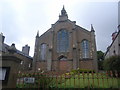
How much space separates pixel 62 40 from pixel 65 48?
246 centimetres

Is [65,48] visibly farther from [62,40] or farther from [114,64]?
[114,64]

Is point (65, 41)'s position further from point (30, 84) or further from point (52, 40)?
point (30, 84)

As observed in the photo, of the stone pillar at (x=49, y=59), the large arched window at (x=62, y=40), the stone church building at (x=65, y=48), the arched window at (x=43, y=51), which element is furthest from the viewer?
the arched window at (x=43, y=51)

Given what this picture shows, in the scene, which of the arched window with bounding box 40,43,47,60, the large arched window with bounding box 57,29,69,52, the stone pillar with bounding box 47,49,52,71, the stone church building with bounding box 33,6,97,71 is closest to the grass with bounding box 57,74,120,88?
the stone church building with bounding box 33,6,97,71

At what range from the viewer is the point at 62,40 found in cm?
3134

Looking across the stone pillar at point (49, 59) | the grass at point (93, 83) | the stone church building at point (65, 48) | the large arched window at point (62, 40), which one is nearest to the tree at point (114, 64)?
the grass at point (93, 83)

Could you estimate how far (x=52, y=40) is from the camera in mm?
31375

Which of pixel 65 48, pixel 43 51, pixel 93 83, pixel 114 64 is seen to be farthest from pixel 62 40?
pixel 93 83

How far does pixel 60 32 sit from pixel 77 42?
18.7ft

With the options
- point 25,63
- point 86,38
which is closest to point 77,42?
point 86,38

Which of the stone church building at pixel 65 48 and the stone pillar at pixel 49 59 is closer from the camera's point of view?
the stone church building at pixel 65 48

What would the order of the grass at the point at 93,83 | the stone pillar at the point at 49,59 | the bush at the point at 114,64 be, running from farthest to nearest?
the stone pillar at the point at 49,59 < the bush at the point at 114,64 < the grass at the point at 93,83

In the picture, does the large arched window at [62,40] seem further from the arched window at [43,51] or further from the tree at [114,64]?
the tree at [114,64]

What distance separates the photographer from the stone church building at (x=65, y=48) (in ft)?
91.6
